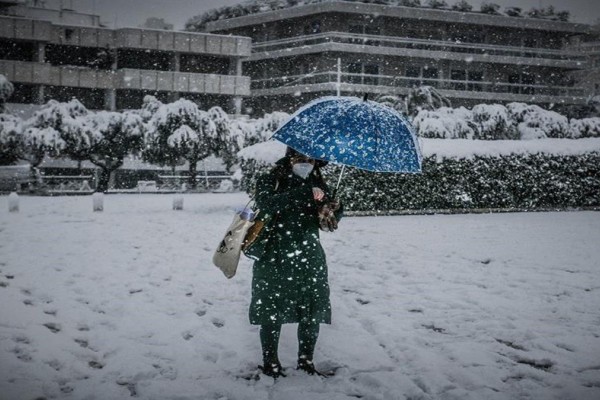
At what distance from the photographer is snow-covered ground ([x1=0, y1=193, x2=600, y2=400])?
4.30 meters

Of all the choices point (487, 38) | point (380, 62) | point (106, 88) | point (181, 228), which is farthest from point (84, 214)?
point (487, 38)

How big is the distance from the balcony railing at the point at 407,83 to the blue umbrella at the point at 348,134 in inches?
1516

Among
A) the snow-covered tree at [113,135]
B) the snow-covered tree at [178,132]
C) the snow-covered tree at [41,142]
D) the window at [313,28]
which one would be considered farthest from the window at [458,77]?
the snow-covered tree at [41,142]

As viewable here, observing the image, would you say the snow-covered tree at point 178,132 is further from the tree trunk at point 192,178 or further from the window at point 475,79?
the window at point 475,79

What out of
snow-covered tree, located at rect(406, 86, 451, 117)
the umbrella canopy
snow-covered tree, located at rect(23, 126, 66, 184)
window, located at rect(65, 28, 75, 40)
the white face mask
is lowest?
the white face mask

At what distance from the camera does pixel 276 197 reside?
4145mm

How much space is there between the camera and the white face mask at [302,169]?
4.27 m

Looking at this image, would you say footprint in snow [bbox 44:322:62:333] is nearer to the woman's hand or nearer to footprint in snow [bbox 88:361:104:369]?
footprint in snow [bbox 88:361:104:369]

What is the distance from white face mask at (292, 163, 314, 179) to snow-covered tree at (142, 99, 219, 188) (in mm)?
25079

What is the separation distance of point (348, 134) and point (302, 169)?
0.41m

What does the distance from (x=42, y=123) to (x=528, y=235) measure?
79.2 feet

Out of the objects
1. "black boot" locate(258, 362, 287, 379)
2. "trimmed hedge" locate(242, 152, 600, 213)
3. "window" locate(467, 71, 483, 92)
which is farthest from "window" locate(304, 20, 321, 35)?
"black boot" locate(258, 362, 287, 379)

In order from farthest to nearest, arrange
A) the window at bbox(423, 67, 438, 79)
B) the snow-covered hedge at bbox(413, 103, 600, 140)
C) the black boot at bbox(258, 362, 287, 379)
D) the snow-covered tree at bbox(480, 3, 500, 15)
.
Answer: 1. the snow-covered tree at bbox(480, 3, 500, 15)
2. the window at bbox(423, 67, 438, 79)
3. the snow-covered hedge at bbox(413, 103, 600, 140)
4. the black boot at bbox(258, 362, 287, 379)

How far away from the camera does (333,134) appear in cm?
423
